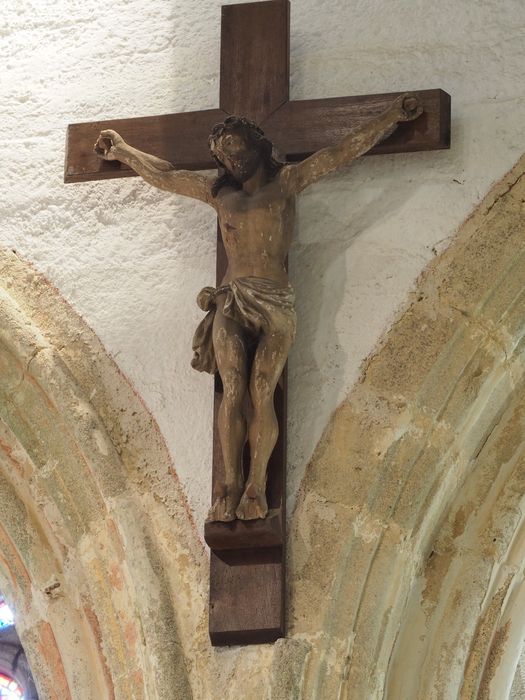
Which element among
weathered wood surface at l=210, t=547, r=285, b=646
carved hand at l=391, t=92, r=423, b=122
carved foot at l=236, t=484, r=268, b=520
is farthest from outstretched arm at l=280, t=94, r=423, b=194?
weathered wood surface at l=210, t=547, r=285, b=646

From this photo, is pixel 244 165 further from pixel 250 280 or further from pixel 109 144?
pixel 109 144

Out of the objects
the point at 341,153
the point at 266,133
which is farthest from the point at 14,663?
the point at 341,153

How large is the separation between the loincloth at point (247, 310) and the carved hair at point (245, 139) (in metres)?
0.36

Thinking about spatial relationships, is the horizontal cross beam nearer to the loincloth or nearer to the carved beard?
the carved beard


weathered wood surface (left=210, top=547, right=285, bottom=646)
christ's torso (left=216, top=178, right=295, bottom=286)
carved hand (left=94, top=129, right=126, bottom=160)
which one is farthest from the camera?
carved hand (left=94, top=129, right=126, bottom=160)

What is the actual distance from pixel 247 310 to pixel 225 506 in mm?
567

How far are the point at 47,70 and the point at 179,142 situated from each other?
68 centimetres

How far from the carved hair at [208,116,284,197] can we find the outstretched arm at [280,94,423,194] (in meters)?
0.05

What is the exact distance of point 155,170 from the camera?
17.2 feet

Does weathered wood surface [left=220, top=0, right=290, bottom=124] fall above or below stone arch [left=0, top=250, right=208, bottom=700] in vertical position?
above

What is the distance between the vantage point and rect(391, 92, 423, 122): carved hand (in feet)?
16.8

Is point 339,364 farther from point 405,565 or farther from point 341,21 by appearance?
point 341,21

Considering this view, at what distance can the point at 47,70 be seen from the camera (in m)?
5.79

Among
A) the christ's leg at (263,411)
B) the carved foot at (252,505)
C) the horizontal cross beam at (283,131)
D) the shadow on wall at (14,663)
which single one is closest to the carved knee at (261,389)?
the christ's leg at (263,411)
